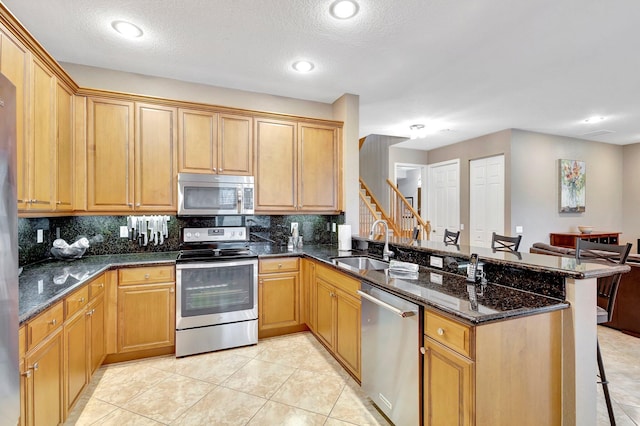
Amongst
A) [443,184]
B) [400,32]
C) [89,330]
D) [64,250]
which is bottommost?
[89,330]

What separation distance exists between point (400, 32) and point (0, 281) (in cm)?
282

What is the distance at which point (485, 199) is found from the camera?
19.5 ft

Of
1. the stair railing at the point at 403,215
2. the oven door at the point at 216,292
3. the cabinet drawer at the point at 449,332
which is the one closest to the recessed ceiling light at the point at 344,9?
the cabinet drawer at the point at 449,332

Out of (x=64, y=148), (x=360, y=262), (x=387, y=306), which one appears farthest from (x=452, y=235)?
(x=64, y=148)

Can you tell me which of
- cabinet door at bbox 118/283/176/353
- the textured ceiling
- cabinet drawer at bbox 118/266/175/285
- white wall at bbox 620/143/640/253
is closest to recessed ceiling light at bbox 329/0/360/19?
the textured ceiling

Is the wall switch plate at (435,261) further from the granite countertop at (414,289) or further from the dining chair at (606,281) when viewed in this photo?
the dining chair at (606,281)

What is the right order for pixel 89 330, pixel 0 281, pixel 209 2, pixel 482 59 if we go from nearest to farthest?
pixel 0 281
pixel 209 2
pixel 89 330
pixel 482 59

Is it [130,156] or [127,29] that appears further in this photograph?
[130,156]

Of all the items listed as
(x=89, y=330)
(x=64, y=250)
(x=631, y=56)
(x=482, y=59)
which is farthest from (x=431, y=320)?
(x=631, y=56)

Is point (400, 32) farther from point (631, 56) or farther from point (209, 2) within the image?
point (631, 56)

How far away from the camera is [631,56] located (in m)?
2.92

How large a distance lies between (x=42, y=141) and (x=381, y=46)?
279 cm

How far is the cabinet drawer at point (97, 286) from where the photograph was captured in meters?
2.28

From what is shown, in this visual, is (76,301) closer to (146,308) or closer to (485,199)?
(146,308)
